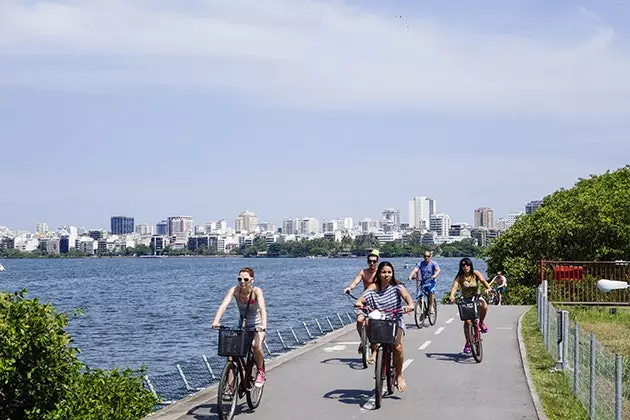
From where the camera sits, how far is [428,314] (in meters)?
23.0

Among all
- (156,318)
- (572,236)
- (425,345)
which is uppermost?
(572,236)

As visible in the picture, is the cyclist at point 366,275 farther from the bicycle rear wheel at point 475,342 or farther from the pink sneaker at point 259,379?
the pink sneaker at point 259,379

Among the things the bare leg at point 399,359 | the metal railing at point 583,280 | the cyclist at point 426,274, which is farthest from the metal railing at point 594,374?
the metal railing at point 583,280

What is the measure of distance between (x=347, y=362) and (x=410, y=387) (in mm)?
3057

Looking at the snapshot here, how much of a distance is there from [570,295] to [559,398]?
19.0 meters

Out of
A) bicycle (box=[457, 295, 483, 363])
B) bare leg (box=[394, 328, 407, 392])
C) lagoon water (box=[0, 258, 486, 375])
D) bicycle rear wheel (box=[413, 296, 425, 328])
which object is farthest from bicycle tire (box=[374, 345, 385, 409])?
bicycle rear wheel (box=[413, 296, 425, 328])

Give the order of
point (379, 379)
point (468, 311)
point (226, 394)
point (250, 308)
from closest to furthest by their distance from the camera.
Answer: point (226, 394)
point (250, 308)
point (379, 379)
point (468, 311)

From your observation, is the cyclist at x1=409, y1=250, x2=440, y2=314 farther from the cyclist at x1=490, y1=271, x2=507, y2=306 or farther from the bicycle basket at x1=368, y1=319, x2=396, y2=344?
the cyclist at x1=490, y1=271, x2=507, y2=306

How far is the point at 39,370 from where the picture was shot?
977cm

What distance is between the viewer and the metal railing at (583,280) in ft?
97.8

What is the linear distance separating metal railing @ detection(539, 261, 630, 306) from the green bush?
72.3 ft

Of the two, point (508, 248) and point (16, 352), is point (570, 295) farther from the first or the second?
point (16, 352)

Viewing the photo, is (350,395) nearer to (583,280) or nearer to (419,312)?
(419,312)

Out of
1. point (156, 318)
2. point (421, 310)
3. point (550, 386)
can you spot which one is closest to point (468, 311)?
point (550, 386)
